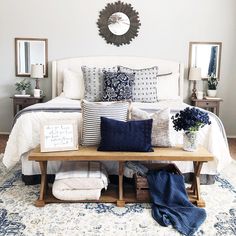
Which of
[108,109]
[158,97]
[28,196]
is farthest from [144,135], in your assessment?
[158,97]

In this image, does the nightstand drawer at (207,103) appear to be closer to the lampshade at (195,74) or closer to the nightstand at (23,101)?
the lampshade at (195,74)

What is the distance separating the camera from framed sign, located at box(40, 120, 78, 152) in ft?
8.34

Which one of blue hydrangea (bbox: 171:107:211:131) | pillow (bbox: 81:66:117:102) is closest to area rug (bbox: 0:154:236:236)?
blue hydrangea (bbox: 171:107:211:131)

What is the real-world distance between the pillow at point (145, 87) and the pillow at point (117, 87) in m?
0.10

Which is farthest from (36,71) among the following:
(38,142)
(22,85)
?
(38,142)

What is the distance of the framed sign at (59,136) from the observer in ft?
8.34

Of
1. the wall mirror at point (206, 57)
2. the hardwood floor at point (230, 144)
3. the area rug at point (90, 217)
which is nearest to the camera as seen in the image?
the area rug at point (90, 217)

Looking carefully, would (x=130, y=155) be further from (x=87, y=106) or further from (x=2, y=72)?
(x=2, y=72)

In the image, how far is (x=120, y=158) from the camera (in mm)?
2482

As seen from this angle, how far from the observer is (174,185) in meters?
2.52

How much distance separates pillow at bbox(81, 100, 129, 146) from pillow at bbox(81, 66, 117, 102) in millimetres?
1301

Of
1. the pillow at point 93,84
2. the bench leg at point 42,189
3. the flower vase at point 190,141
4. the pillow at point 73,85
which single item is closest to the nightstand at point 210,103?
the pillow at point 93,84

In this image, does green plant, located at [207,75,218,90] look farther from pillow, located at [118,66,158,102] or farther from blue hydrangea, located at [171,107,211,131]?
blue hydrangea, located at [171,107,211,131]

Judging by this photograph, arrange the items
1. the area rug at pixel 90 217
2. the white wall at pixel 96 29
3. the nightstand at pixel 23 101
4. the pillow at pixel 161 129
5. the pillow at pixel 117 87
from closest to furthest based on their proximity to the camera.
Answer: the area rug at pixel 90 217, the pillow at pixel 161 129, the pillow at pixel 117 87, the nightstand at pixel 23 101, the white wall at pixel 96 29
